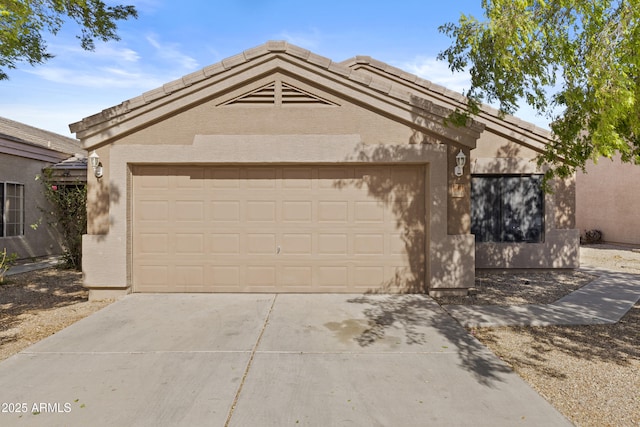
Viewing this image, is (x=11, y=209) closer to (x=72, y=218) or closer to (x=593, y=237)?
(x=72, y=218)

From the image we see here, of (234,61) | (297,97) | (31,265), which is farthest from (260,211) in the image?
(31,265)

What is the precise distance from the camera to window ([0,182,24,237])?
41.5 ft

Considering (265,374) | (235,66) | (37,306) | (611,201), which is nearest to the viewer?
(265,374)

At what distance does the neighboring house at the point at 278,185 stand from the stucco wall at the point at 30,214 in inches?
277

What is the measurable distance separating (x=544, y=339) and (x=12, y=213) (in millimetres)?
15302

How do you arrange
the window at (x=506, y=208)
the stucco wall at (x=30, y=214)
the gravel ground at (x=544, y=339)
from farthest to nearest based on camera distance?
the stucco wall at (x=30, y=214)
the window at (x=506, y=208)
the gravel ground at (x=544, y=339)

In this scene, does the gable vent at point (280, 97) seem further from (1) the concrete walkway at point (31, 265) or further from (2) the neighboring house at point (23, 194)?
(2) the neighboring house at point (23, 194)

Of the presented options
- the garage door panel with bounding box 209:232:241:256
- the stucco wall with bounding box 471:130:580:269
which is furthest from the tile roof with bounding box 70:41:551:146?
the stucco wall with bounding box 471:130:580:269

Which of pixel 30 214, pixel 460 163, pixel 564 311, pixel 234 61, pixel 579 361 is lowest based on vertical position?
pixel 579 361

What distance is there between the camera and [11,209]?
13.0 m

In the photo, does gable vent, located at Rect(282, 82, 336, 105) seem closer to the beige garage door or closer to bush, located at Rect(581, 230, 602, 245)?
the beige garage door

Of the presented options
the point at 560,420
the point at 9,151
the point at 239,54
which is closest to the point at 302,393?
the point at 560,420

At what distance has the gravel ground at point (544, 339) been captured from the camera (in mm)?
3992

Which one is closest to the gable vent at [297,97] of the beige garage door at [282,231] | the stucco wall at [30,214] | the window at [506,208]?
the beige garage door at [282,231]
